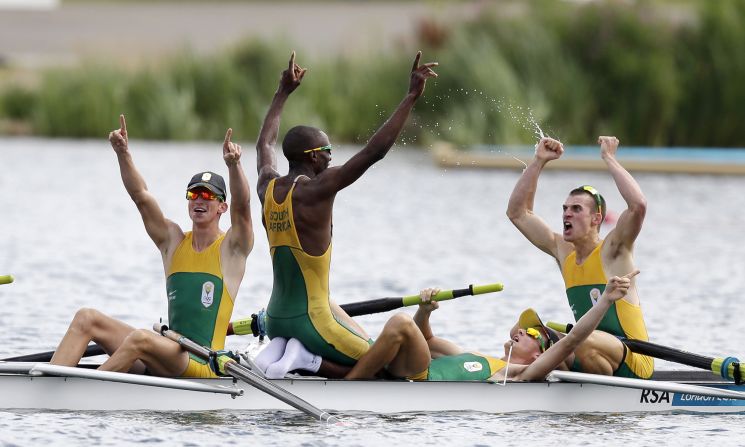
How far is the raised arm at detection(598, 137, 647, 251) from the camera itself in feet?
38.3

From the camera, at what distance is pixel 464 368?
11844mm

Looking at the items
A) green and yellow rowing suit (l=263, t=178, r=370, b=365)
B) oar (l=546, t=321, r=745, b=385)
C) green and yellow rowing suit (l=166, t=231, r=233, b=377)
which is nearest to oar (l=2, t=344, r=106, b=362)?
green and yellow rowing suit (l=166, t=231, r=233, b=377)

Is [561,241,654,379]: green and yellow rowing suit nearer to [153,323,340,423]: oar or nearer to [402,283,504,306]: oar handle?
[402,283,504,306]: oar handle

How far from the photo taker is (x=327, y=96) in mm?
40969

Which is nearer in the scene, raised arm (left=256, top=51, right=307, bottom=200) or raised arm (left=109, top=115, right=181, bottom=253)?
raised arm (left=109, top=115, right=181, bottom=253)

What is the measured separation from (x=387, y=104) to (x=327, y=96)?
6.79 ft

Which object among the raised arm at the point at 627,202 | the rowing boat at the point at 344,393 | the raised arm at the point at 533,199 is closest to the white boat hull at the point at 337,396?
the rowing boat at the point at 344,393

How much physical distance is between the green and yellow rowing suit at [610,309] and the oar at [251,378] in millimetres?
2365

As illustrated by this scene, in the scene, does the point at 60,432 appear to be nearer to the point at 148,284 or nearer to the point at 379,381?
the point at 379,381

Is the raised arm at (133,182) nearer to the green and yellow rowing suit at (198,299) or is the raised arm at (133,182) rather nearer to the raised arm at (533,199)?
the green and yellow rowing suit at (198,299)

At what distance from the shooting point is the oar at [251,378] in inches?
430

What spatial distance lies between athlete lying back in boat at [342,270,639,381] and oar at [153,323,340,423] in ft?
1.75

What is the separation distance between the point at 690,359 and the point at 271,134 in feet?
12.5

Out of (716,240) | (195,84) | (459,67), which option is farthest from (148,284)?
(195,84)
